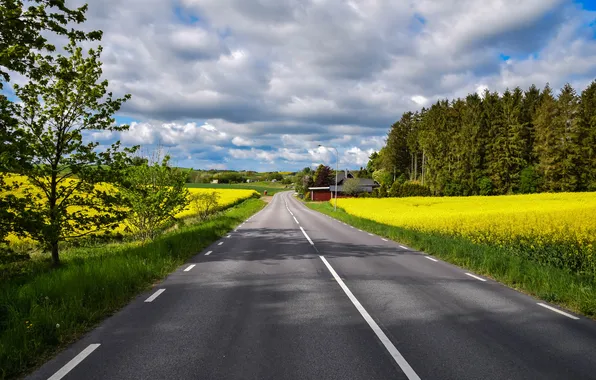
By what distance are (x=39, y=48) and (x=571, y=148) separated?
6526cm

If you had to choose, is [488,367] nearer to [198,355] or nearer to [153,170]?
[198,355]

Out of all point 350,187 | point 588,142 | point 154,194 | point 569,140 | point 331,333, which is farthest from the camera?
point 350,187

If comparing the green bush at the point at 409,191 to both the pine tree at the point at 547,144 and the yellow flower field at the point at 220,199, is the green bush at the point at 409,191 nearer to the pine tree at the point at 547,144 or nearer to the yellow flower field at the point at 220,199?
the pine tree at the point at 547,144

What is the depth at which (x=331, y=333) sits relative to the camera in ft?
16.4

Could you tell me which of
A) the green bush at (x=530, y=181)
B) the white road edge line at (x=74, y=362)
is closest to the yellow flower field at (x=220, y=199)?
the white road edge line at (x=74, y=362)

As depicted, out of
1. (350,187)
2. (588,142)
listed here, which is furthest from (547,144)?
(350,187)

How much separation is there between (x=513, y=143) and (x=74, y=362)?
7148 cm

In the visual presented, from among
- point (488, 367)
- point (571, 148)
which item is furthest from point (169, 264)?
point (571, 148)

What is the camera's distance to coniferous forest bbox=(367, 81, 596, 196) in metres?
54.8

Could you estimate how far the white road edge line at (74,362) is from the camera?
3.71 meters

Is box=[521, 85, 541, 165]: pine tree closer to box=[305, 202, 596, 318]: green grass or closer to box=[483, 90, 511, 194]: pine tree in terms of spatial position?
box=[483, 90, 511, 194]: pine tree

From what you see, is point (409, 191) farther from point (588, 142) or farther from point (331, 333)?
point (331, 333)

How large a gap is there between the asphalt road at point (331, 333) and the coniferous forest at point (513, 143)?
5912cm

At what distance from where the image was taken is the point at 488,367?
4012 mm
